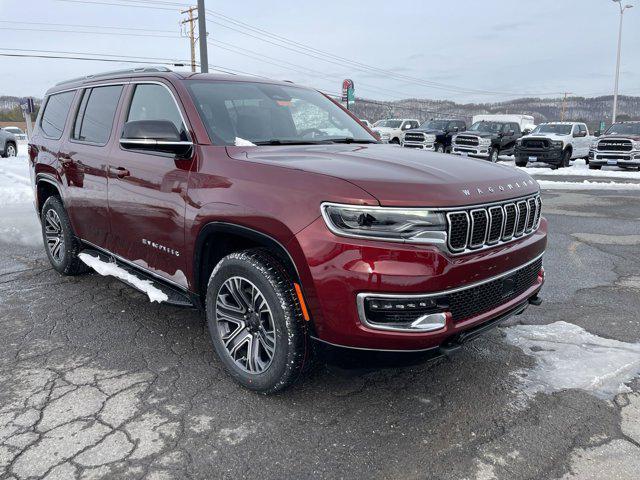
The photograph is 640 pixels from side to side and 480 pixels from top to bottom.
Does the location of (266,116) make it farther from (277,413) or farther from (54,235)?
(54,235)

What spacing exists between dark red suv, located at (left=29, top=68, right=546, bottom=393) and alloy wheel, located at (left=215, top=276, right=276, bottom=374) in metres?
0.01

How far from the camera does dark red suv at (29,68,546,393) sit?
97.3 inches

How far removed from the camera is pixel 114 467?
7.89 feet

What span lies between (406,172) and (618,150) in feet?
64.7

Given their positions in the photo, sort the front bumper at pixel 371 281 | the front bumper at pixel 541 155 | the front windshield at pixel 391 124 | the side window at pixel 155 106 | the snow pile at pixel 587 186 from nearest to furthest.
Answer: the front bumper at pixel 371 281 < the side window at pixel 155 106 < the snow pile at pixel 587 186 < the front bumper at pixel 541 155 < the front windshield at pixel 391 124

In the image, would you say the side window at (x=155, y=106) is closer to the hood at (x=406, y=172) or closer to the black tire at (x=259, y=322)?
the hood at (x=406, y=172)

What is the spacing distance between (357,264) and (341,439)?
3.05ft

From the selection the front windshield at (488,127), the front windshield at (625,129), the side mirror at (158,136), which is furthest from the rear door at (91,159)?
the front windshield at (488,127)

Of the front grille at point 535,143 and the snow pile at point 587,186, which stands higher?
the front grille at point 535,143

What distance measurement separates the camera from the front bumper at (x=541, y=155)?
19.6m

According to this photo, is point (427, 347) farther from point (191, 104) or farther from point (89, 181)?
point (89, 181)

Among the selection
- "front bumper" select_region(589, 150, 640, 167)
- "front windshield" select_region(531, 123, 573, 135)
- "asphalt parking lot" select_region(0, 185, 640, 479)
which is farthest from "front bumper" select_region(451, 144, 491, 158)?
"asphalt parking lot" select_region(0, 185, 640, 479)

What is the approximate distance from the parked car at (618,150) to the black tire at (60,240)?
19.4 m

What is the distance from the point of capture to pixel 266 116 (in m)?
3.71
